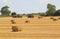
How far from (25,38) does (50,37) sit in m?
1.38

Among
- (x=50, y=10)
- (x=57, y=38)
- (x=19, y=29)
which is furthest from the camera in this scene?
(x=50, y=10)

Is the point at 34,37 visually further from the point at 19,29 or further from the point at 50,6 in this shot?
the point at 50,6

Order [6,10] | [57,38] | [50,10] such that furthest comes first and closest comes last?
[6,10] → [50,10] → [57,38]

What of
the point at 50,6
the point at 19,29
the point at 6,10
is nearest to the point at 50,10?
the point at 50,6

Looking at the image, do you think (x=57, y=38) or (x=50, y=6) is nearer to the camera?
(x=57, y=38)

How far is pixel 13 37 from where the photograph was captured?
15984 millimetres

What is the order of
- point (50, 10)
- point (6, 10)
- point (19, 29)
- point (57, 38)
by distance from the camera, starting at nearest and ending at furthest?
1. point (57, 38)
2. point (19, 29)
3. point (50, 10)
4. point (6, 10)

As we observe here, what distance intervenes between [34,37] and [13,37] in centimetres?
116

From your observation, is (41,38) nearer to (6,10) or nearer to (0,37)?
(0,37)

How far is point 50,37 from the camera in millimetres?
15852

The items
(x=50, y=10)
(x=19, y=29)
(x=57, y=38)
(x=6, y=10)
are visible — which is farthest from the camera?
(x=6, y=10)

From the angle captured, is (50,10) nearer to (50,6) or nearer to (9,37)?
(50,6)

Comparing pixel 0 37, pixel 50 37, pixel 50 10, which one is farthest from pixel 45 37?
pixel 50 10

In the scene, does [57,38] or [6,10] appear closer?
[57,38]
